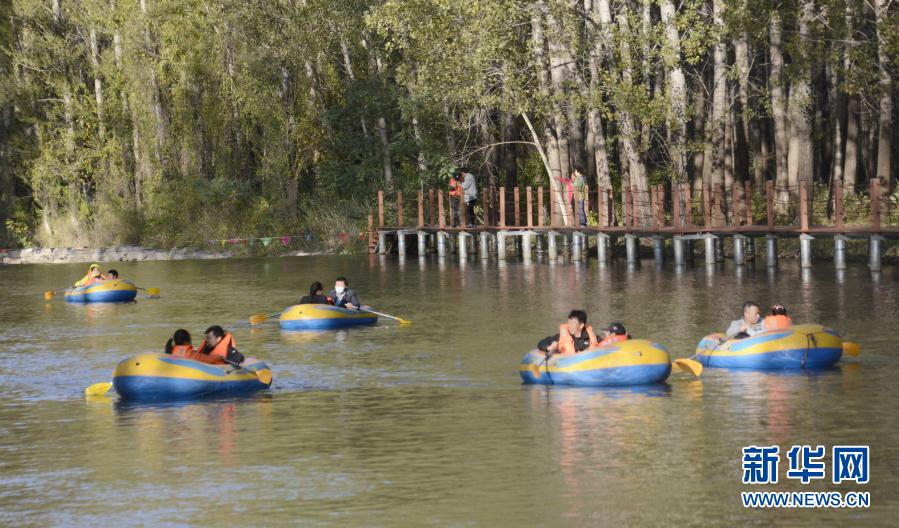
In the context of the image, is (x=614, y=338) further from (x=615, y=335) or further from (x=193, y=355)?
(x=193, y=355)

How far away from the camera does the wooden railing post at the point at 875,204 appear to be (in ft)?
109

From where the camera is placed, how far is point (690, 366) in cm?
1914

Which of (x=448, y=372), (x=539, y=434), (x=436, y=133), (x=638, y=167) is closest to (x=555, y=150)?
(x=638, y=167)

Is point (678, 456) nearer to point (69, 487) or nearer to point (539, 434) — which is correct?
point (539, 434)

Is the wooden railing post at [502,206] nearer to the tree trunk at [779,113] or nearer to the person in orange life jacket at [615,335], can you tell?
the tree trunk at [779,113]

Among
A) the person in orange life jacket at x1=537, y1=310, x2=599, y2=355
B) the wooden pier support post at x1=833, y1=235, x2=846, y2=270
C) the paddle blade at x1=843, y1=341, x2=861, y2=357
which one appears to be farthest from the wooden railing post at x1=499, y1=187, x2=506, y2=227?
the person in orange life jacket at x1=537, y1=310, x2=599, y2=355

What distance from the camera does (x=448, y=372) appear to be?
20734 mm

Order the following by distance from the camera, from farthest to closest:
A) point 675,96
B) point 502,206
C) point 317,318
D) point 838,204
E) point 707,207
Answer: point 502,206, point 675,96, point 707,207, point 838,204, point 317,318

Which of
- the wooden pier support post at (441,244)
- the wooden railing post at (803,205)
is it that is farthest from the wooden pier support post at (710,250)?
the wooden pier support post at (441,244)

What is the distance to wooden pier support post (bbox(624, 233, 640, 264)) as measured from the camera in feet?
140

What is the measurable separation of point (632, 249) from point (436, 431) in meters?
27.5

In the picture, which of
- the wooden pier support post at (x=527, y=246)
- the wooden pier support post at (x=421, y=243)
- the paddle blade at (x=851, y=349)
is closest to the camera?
the paddle blade at (x=851, y=349)

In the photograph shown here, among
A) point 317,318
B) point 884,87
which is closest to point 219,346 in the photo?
point 317,318

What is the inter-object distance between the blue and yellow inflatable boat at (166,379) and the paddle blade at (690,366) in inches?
231
